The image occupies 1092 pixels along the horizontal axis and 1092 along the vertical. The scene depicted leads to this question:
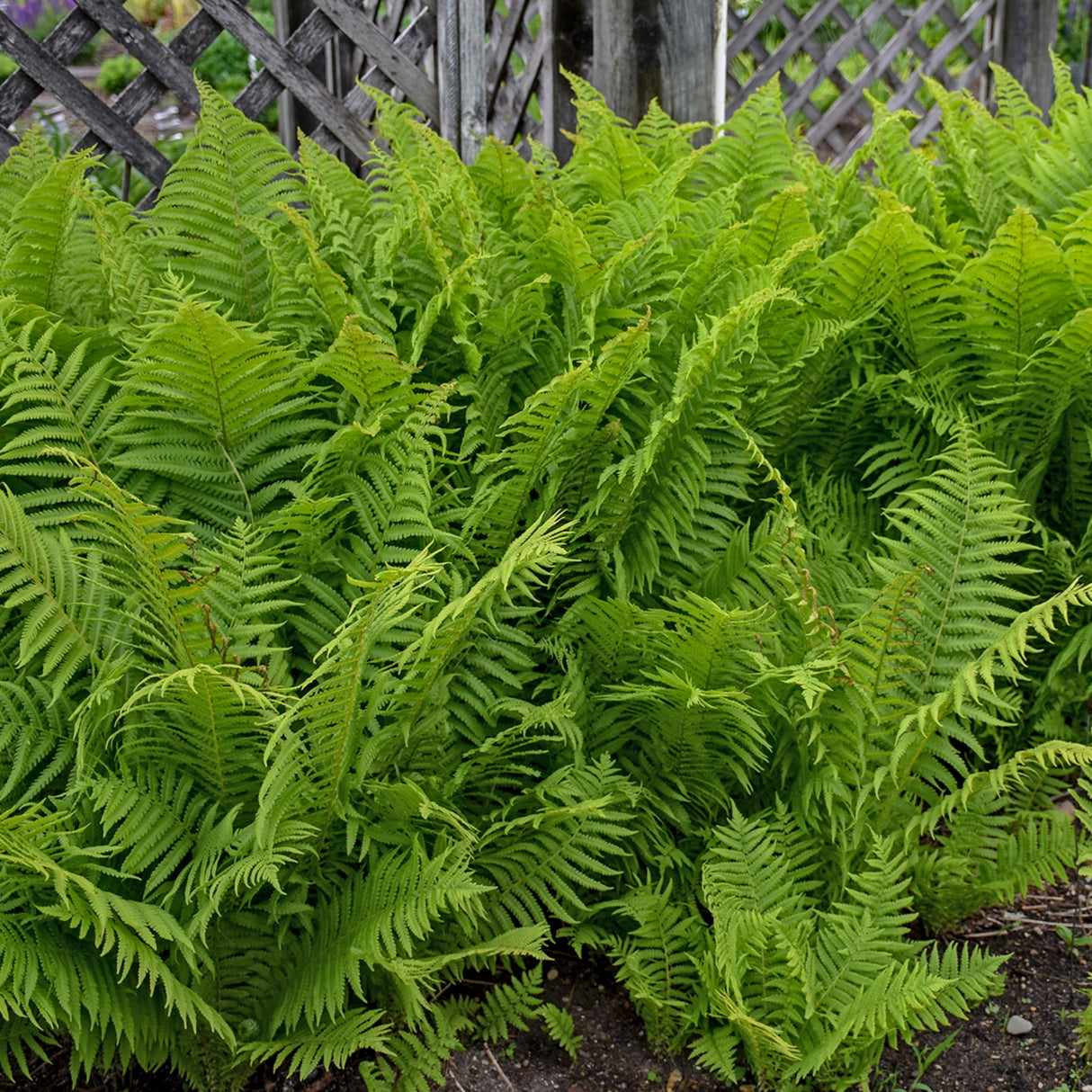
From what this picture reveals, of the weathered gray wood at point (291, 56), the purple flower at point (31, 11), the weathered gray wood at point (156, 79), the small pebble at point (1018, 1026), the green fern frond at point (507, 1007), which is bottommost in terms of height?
the small pebble at point (1018, 1026)

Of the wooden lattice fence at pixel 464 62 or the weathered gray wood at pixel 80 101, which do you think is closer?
the wooden lattice fence at pixel 464 62

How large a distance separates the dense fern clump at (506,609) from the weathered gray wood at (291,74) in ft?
5.69

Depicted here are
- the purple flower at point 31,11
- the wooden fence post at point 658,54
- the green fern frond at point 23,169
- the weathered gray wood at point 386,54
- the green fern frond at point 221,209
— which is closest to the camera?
the green fern frond at point 221,209

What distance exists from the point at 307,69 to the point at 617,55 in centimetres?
141

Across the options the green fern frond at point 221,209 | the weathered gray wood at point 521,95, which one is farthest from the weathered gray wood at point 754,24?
the green fern frond at point 221,209

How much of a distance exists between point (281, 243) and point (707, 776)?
4.35ft

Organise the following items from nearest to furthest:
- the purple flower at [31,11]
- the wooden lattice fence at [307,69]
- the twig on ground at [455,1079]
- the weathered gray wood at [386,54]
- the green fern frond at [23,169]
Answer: the twig on ground at [455,1079], the green fern frond at [23,169], the wooden lattice fence at [307,69], the weathered gray wood at [386,54], the purple flower at [31,11]

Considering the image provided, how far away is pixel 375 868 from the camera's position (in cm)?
179

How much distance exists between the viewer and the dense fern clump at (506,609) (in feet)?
5.60

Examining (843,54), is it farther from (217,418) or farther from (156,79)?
(217,418)

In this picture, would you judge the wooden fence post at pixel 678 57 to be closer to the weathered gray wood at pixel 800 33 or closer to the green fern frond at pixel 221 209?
the green fern frond at pixel 221 209

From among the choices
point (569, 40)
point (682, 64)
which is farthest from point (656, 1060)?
point (569, 40)

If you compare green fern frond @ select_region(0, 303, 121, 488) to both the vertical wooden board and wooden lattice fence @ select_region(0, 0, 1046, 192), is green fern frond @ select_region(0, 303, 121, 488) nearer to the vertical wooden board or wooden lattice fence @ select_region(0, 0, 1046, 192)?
wooden lattice fence @ select_region(0, 0, 1046, 192)

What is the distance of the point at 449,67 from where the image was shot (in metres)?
4.20
